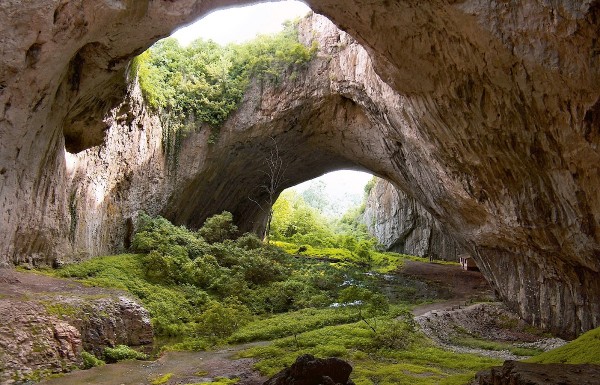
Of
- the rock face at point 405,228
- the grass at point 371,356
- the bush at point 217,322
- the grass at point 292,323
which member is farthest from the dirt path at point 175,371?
the rock face at point 405,228

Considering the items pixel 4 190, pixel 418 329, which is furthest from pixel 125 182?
pixel 418 329

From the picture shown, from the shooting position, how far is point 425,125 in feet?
44.1

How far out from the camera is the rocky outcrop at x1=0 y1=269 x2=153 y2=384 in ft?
25.8

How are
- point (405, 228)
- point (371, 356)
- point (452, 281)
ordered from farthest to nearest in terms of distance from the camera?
point (405, 228)
point (452, 281)
point (371, 356)

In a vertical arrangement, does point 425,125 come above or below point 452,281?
above

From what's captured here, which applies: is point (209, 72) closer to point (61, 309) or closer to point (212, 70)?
point (212, 70)

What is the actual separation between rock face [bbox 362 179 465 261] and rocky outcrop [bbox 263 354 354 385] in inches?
1029

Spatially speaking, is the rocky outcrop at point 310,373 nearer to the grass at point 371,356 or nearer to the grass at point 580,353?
the grass at point 371,356

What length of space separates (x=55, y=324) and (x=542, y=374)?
8.10 meters

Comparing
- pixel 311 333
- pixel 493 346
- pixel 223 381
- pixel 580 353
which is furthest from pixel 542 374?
pixel 493 346

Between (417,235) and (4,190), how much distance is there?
102ft

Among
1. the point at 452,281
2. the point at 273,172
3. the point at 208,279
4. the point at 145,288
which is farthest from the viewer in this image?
the point at 452,281

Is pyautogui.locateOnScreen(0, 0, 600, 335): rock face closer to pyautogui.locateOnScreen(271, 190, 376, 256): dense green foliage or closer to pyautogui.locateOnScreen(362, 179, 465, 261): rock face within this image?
pyautogui.locateOnScreen(271, 190, 376, 256): dense green foliage

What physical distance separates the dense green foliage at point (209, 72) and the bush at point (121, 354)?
10.8m
